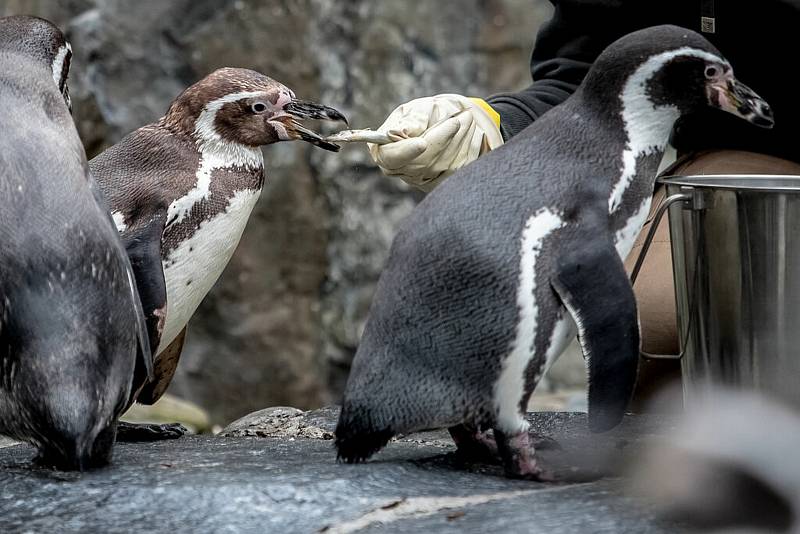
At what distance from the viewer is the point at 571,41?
2270 millimetres

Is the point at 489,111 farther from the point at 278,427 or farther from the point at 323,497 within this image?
the point at 323,497

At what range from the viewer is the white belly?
170 cm

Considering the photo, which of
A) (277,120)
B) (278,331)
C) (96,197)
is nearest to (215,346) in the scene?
(278,331)

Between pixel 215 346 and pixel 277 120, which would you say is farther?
pixel 215 346

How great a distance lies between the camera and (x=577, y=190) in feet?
4.10

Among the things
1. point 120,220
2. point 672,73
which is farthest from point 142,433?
point 672,73

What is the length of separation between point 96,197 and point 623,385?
0.61 m

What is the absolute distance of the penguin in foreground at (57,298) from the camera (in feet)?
4.05

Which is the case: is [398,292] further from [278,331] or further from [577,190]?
[278,331]

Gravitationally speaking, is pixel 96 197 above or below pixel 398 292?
above

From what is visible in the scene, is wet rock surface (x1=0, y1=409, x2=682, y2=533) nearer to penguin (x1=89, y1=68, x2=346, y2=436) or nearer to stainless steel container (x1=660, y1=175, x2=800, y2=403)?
stainless steel container (x1=660, y1=175, x2=800, y2=403)

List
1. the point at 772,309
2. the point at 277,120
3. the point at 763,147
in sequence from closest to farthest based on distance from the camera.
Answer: the point at 772,309, the point at 277,120, the point at 763,147

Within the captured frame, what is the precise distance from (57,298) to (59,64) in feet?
1.17

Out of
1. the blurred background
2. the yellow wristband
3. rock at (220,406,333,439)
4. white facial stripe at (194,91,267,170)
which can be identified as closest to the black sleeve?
the yellow wristband
